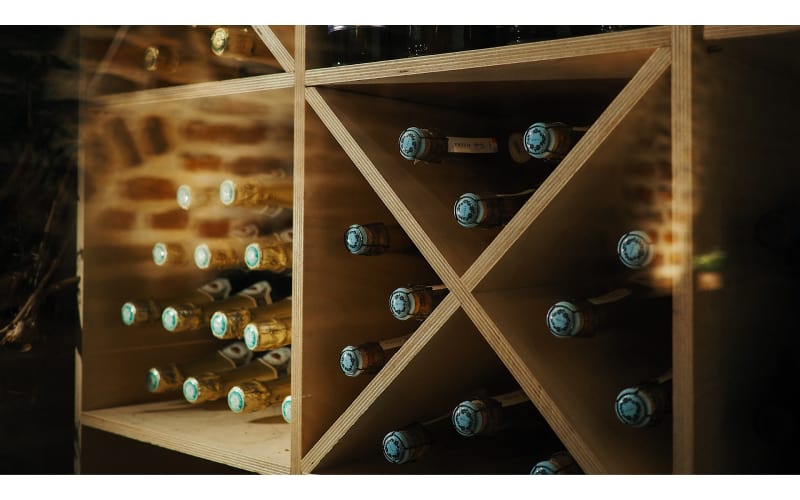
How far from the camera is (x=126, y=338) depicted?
53.7 inches

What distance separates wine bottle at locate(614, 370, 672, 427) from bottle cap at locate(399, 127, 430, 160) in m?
0.38

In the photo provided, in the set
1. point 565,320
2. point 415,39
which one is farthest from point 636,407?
point 415,39

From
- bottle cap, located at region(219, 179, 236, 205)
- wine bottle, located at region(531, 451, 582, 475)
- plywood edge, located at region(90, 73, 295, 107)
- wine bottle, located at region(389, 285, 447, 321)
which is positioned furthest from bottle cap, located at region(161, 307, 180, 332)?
wine bottle, located at region(531, 451, 582, 475)

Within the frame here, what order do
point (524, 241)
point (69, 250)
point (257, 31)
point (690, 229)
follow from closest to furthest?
point (690, 229)
point (524, 241)
point (257, 31)
point (69, 250)

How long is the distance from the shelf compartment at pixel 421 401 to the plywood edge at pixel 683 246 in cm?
22

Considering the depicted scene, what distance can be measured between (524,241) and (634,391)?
0.20m

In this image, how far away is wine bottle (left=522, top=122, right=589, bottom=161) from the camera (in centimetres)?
89

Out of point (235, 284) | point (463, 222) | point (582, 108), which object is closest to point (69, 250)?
point (235, 284)

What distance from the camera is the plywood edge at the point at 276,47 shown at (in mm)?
1047

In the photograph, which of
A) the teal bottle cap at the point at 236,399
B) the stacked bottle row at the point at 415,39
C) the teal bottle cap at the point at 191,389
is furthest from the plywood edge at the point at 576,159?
the teal bottle cap at the point at 191,389

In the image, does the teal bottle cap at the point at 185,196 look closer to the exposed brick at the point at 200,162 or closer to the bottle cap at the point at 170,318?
the exposed brick at the point at 200,162

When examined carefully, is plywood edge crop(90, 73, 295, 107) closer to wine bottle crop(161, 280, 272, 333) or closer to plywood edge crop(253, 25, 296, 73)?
plywood edge crop(253, 25, 296, 73)
